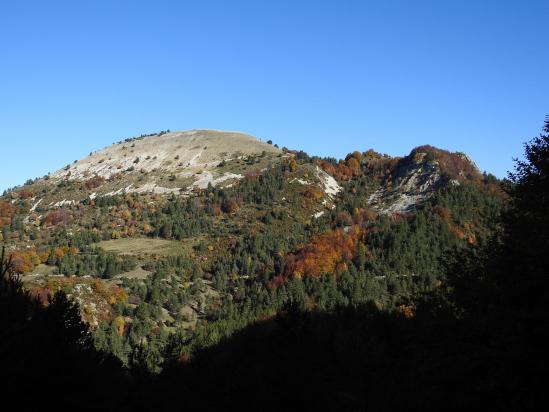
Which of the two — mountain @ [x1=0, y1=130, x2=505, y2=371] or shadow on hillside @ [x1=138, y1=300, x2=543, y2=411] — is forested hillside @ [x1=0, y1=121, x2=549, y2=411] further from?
mountain @ [x1=0, y1=130, x2=505, y2=371]

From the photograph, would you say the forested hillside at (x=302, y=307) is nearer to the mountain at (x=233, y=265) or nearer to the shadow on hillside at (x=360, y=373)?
the shadow on hillside at (x=360, y=373)

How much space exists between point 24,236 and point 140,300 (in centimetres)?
9536

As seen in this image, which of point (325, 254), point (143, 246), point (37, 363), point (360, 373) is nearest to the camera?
point (37, 363)

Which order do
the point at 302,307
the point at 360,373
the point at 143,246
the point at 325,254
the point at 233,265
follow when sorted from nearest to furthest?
1. the point at 360,373
2. the point at 302,307
3. the point at 325,254
4. the point at 233,265
5. the point at 143,246

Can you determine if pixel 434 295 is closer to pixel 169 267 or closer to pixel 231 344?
pixel 231 344

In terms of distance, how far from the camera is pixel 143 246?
180m

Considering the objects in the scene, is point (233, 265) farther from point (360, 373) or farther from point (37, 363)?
point (37, 363)

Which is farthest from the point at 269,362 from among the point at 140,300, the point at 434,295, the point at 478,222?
the point at 478,222

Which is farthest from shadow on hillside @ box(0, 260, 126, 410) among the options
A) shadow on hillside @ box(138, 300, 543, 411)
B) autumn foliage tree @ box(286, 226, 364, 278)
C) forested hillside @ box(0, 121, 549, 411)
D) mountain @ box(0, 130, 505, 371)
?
autumn foliage tree @ box(286, 226, 364, 278)

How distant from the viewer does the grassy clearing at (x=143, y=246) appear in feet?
564

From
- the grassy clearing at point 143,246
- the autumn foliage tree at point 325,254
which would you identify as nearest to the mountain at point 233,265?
the grassy clearing at point 143,246

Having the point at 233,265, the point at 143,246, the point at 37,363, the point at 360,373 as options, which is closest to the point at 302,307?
the point at 360,373

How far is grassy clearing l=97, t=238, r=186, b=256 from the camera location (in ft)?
564

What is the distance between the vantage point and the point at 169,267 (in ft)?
509
